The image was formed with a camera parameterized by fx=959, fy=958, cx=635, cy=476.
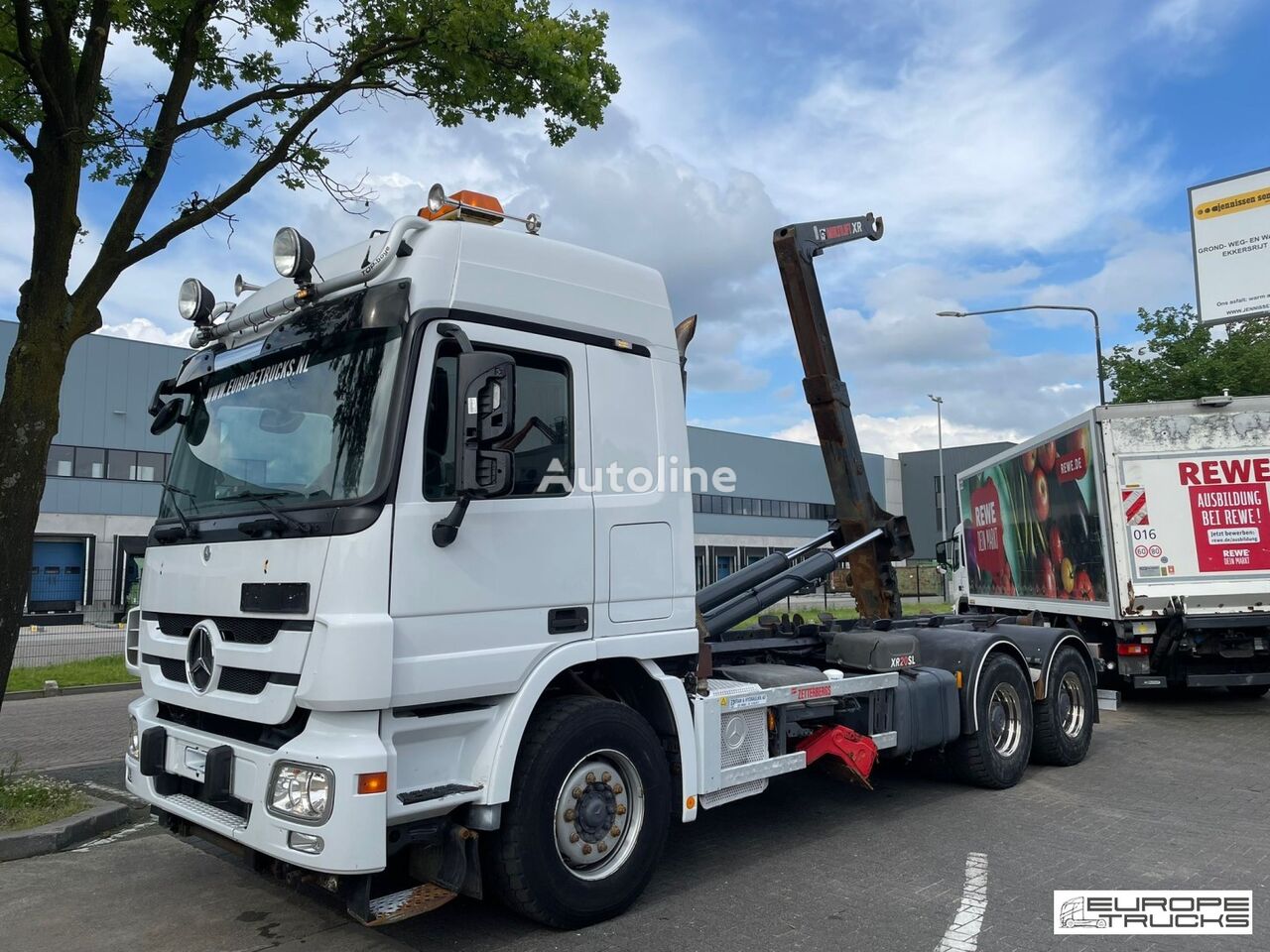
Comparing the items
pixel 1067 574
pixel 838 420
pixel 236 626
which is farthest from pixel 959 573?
pixel 236 626

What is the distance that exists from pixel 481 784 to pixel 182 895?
221 cm

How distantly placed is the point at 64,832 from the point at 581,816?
3.78m

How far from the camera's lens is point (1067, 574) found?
11797 millimetres

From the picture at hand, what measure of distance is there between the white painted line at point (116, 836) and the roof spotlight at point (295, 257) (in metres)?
4.12

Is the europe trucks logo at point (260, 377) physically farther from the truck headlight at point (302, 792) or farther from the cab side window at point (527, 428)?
the truck headlight at point (302, 792)

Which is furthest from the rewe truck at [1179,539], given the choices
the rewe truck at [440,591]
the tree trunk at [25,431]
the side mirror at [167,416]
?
the tree trunk at [25,431]

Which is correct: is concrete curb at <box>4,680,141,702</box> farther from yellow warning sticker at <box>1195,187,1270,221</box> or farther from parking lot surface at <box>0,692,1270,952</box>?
yellow warning sticker at <box>1195,187,1270,221</box>

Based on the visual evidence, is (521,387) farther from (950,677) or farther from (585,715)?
(950,677)

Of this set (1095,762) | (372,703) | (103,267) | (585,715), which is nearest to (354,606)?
(372,703)

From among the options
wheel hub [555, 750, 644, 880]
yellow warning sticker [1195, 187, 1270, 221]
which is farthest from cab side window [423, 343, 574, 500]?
yellow warning sticker [1195, 187, 1270, 221]

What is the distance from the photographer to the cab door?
13.1 ft

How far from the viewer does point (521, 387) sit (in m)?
4.57

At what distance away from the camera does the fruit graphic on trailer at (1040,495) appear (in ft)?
41.1

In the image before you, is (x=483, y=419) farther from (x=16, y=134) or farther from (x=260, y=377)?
(x=16, y=134)
